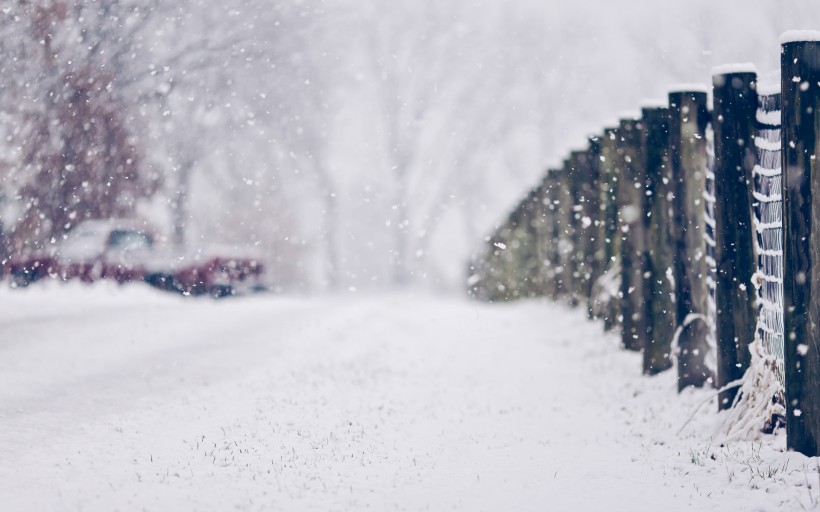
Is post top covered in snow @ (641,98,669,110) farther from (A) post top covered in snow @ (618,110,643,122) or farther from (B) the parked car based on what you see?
(B) the parked car

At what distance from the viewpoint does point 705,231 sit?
5.70 metres

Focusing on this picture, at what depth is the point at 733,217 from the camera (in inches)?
194

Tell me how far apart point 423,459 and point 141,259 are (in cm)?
1124

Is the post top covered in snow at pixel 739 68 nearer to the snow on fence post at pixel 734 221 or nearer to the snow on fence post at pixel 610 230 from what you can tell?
the snow on fence post at pixel 734 221

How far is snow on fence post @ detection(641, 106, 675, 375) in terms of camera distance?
6.32 m

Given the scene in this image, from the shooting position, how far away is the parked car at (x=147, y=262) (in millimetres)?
13766

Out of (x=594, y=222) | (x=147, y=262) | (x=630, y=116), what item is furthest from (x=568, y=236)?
(x=147, y=262)

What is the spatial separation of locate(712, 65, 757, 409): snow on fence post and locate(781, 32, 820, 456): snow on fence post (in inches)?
27.7

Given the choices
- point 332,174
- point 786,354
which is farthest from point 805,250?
point 332,174

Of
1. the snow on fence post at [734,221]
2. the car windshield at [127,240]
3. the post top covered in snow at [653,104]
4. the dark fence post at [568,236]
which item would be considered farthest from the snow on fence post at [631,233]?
the car windshield at [127,240]

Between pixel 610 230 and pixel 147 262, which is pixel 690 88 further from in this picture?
pixel 147 262

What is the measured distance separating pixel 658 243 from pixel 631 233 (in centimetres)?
66

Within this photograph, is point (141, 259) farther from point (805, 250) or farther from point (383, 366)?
point (805, 250)

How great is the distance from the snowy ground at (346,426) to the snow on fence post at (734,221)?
20.2 inches
